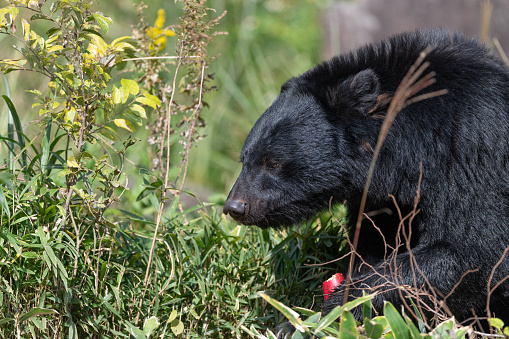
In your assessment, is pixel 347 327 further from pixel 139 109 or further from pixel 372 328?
pixel 139 109

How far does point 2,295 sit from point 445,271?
2072mm

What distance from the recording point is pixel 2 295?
2793 millimetres

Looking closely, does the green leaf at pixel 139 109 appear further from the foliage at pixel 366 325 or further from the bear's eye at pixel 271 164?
the foliage at pixel 366 325

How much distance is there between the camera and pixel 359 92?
3.06m

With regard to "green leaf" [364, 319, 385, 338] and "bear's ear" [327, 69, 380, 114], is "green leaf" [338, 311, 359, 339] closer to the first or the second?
"green leaf" [364, 319, 385, 338]

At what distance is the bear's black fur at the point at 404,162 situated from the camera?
9.45 feet

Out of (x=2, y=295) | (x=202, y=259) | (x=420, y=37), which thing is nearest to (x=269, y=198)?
(x=202, y=259)

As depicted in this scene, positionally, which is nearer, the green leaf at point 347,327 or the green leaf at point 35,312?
the green leaf at point 347,327

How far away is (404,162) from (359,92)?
42cm

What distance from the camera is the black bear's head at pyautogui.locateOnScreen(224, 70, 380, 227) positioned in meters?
3.18

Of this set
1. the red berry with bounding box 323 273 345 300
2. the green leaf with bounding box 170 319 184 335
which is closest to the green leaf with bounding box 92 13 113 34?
the green leaf with bounding box 170 319 184 335

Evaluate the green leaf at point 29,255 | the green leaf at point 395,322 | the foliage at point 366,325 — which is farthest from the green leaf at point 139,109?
the green leaf at point 395,322

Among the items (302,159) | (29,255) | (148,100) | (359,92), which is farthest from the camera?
(302,159)

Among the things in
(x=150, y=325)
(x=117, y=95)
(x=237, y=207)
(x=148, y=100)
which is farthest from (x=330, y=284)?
(x=117, y=95)
